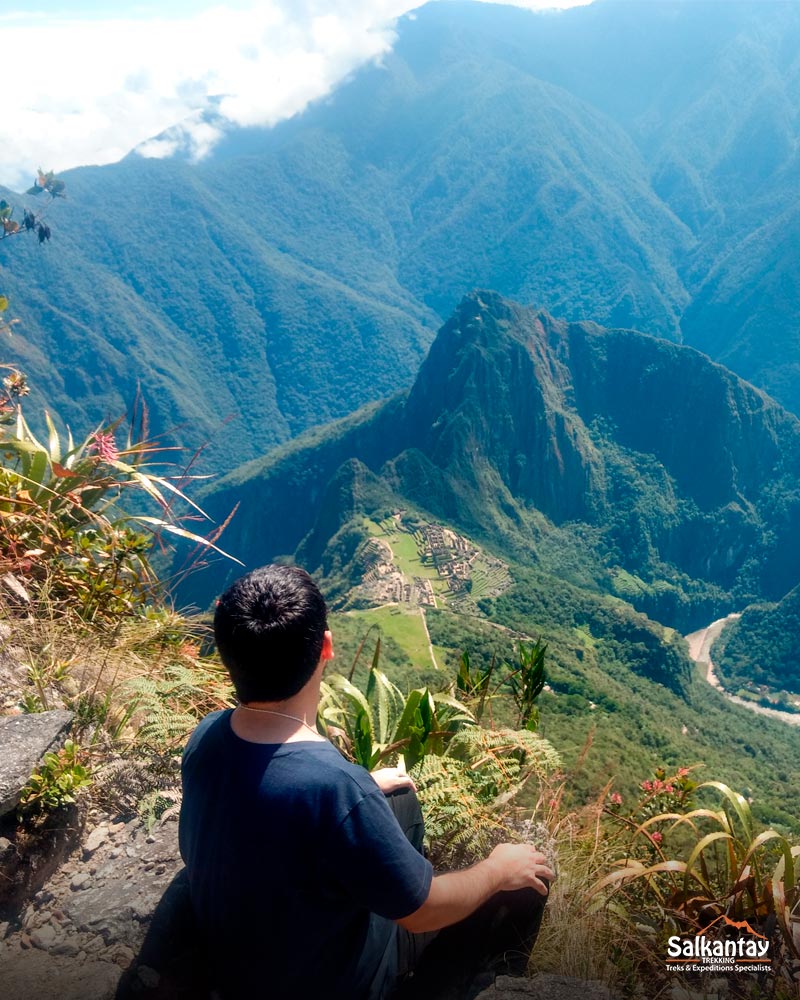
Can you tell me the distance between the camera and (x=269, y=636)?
2.17m

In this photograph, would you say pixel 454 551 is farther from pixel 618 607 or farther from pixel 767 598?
pixel 767 598

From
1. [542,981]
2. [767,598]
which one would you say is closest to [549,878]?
[542,981]

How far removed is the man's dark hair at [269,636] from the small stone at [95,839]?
66.2 inches

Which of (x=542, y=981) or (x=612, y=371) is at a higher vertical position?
(x=542, y=981)

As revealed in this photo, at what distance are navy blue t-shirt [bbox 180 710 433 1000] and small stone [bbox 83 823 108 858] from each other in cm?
116

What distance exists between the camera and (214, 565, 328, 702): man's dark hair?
2.18 meters

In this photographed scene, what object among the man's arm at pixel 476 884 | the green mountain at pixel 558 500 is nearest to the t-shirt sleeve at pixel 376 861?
the man's arm at pixel 476 884

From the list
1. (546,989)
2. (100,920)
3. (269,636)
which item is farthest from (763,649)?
(269,636)

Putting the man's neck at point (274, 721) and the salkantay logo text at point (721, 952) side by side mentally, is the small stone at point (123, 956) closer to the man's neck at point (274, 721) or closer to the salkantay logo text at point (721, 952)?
the man's neck at point (274, 721)

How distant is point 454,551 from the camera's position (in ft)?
228

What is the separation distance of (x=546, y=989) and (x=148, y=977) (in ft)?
4.71

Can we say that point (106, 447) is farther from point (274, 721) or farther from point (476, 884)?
point (476, 884)

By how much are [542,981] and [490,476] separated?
95418mm

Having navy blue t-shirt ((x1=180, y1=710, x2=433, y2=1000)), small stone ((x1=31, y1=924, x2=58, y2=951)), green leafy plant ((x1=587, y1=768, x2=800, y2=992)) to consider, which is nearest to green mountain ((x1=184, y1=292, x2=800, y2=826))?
green leafy plant ((x1=587, y1=768, x2=800, y2=992))
